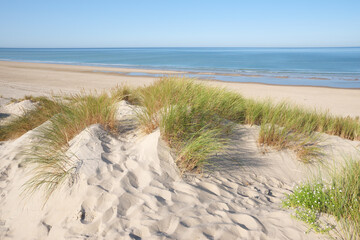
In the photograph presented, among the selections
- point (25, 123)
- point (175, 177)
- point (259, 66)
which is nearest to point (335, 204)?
point (175, 177)

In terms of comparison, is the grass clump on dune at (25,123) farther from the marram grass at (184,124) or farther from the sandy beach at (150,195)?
the sandy beach at (150,195)

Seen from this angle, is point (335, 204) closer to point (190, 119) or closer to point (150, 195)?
point (150, 195)

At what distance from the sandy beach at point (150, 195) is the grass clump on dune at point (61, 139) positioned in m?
0.14

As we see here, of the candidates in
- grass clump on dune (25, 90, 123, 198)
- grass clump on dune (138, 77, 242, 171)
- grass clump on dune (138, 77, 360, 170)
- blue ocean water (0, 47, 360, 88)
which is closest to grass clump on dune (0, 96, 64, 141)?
grass clump on dune (25, 90, 123, 198)

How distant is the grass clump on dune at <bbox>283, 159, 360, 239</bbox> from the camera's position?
8.53ft

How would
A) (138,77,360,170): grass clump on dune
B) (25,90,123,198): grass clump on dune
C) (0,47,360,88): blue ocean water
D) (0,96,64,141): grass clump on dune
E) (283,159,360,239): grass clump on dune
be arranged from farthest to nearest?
(0,47,360,88): blue ocean water → (0,96,64,141): grass clump on dune → (138,77,360,170): grass clump on dune → (25,90,123,198): grass clump on dune → (283,159,360,239): grass clump on dune

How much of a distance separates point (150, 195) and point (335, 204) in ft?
6.81

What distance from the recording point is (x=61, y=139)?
14.0 feet

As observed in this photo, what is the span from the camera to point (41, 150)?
416 centimetres

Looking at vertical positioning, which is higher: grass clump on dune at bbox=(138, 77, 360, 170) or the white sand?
grass clump on dune at bbox=(138, 77, 360, 170)

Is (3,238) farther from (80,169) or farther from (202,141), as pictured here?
(202,141)

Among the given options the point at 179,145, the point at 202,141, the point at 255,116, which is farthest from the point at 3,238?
the point at 255,116

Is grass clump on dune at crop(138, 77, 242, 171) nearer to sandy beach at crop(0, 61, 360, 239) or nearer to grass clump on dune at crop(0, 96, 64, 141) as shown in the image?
sandy beach at crop(0, 61, 360, 239)

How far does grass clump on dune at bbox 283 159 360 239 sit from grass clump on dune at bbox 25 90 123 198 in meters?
2.85
